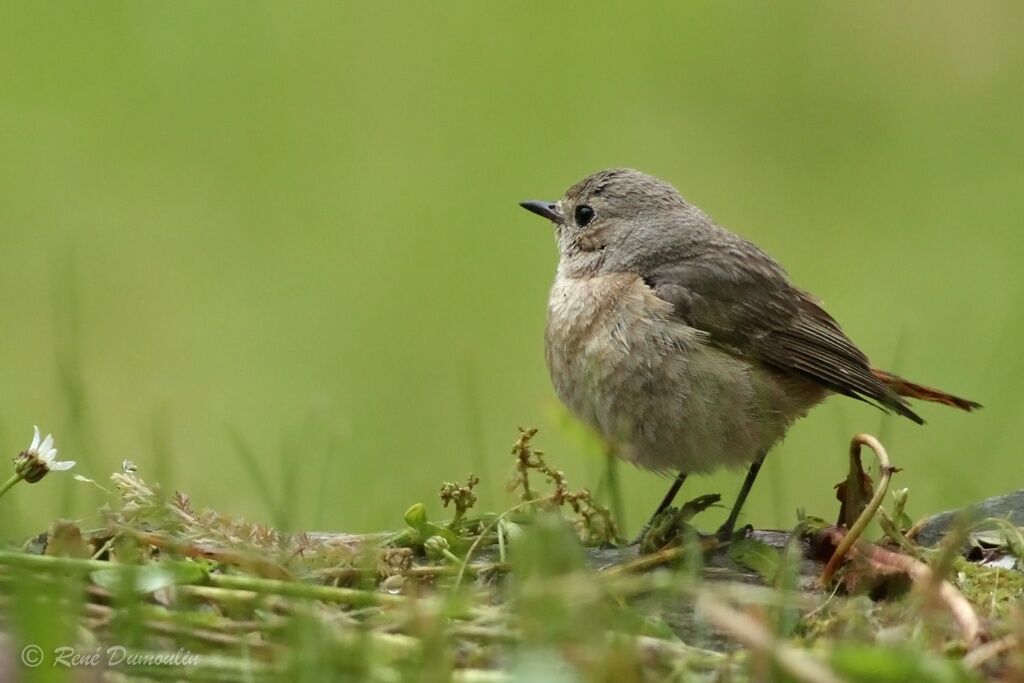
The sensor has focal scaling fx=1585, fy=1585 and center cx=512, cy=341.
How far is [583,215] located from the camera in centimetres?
618

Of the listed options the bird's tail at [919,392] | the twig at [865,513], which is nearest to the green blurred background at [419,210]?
the bird's tail at [919,392]

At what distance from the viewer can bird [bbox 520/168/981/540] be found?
5.06m

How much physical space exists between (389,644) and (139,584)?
557 mm

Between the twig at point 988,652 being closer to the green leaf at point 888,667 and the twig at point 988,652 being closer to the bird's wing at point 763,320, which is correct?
the green leaf at point 888,667

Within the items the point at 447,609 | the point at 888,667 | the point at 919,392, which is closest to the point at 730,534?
the point at 919,392

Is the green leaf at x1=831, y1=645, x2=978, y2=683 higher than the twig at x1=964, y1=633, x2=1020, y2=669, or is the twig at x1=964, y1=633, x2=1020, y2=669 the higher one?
the twig at x1=964, y1=633, x2=1020, y2=669

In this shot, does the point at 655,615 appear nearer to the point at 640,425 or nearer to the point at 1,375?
the point at 640,425

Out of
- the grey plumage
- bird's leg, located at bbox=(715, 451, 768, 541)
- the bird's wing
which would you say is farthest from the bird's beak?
bird's leg, located at bbox=(715, 451, 768, 541)

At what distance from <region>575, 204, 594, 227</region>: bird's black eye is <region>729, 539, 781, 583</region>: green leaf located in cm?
204

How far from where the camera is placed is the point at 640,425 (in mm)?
5027

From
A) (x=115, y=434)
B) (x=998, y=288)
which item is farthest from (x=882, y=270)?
(x=115, y=434)

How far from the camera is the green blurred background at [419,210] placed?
8352mm

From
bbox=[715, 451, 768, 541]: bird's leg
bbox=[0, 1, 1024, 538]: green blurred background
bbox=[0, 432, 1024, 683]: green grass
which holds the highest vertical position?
bbox=[0, 1, 1024, 538]: green blurred background

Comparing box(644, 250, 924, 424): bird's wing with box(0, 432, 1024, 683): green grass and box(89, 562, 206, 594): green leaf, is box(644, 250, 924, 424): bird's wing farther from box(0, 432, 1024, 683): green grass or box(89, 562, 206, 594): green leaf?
box(89, 562, 206, 594): green leaf
